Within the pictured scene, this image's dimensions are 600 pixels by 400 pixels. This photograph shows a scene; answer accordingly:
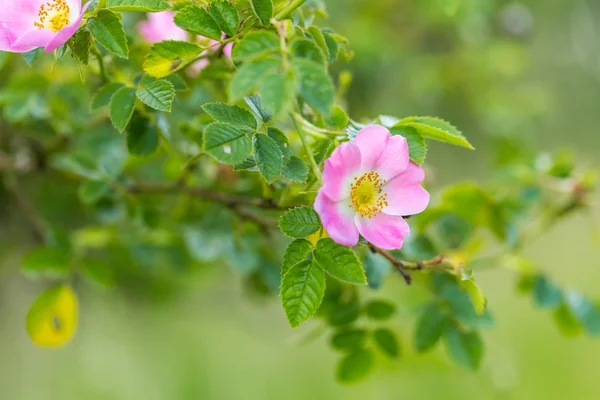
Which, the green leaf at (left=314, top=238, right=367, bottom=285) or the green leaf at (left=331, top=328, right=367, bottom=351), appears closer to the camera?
the green leaf at (left=314, top=238, right=367, bottom=285)

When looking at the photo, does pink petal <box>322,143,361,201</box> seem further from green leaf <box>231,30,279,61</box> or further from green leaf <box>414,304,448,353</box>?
green leaf <box>414,304,448,353</box>

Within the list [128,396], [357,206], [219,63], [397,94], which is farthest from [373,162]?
[397,94]

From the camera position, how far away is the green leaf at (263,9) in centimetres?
28

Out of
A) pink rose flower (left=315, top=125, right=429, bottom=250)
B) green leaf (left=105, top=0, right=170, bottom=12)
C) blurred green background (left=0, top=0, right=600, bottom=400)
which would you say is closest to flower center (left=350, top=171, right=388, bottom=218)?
pink rose flower (left=315, top=125, right=429, bottom=250)

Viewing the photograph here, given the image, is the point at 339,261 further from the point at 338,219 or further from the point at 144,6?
the point at 144,6

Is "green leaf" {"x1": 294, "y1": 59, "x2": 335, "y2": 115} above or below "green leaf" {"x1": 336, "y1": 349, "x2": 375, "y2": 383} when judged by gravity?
above

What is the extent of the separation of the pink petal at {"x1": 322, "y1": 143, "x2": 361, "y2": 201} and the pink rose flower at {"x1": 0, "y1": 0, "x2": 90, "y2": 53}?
12 cm

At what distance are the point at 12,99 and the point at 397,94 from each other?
80 centimetres

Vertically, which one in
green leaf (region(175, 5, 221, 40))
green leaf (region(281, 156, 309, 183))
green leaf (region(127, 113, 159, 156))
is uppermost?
green leaf (region(175, 5, 221, 40))

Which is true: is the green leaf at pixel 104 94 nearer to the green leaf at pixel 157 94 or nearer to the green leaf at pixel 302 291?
the green leaf at pixel 157 94

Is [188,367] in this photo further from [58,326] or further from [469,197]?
[469,197]

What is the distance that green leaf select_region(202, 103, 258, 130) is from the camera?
0.30 m

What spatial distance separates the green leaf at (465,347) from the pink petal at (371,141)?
0.76 ft

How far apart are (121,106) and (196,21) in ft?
0.22
